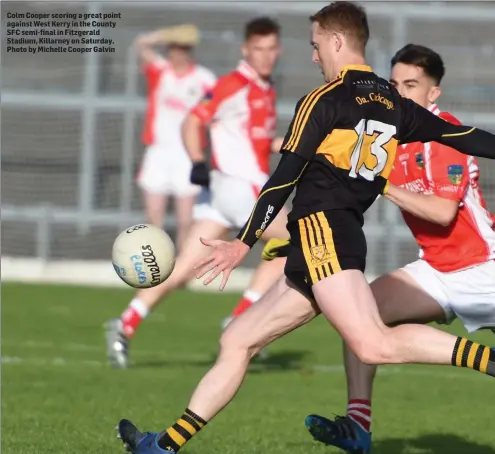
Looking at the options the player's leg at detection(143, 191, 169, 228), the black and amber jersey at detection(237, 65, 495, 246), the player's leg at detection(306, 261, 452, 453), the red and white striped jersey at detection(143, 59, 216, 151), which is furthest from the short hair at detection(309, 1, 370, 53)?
the player's leg at detection(143, 191, 169, 228)

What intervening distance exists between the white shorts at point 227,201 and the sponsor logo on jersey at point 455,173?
12.4 ft

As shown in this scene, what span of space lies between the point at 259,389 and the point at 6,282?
7.50 metres

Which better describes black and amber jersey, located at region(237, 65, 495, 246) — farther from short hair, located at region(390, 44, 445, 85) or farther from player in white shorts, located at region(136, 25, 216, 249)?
player in white shorts, located at region(136, 25, 216, 249)

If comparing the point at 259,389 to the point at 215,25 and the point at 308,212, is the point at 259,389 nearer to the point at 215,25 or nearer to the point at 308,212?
the point at 308,212

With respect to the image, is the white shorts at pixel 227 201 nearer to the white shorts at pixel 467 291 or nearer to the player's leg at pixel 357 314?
the white shorts at pixel 467 291

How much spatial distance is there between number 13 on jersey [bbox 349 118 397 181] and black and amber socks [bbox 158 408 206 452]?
140 centimetres

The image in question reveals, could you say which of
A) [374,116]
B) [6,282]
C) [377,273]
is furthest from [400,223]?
[374,116]

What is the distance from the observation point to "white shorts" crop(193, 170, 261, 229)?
35.9 feet

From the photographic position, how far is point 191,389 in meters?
9.58

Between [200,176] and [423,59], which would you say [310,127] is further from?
[200,176]

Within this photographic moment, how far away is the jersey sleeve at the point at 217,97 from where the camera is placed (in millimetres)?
11188

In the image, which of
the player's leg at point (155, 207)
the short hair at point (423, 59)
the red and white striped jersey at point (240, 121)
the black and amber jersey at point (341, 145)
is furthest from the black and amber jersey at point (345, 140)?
the player's leg at point (155, 207)

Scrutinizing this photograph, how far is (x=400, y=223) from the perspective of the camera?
1681 cm

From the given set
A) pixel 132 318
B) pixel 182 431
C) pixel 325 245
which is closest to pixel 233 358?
pixel 182 431
